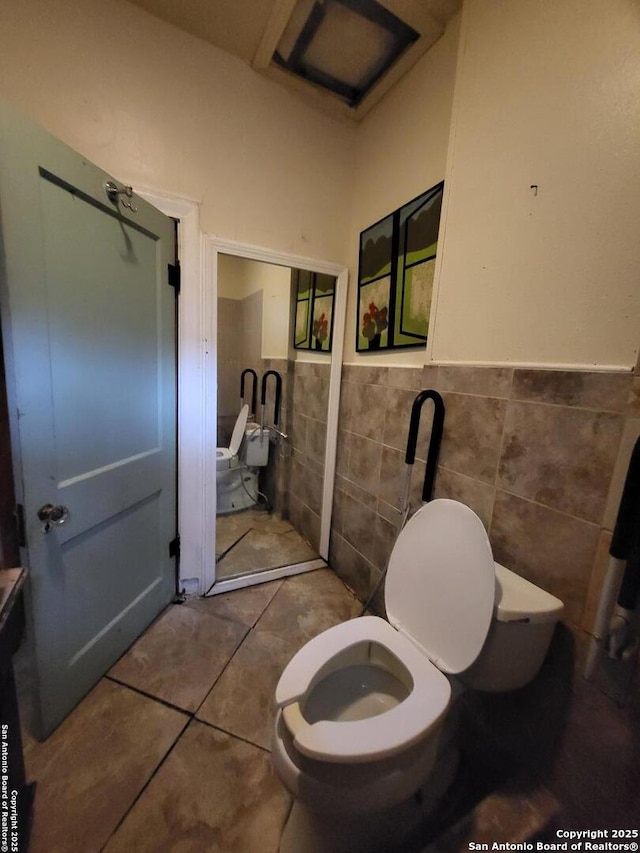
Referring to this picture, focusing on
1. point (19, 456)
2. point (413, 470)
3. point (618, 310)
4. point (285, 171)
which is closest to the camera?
point (618, 310)

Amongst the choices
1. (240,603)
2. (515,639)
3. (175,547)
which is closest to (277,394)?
(175,547)

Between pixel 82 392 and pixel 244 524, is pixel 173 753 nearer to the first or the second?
pixel 82 392

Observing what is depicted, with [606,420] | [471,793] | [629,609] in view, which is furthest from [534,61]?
[471,793]

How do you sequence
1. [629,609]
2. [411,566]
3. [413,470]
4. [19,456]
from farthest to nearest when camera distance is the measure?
[413,470] < [411,566] < [19,456] < [629,609]

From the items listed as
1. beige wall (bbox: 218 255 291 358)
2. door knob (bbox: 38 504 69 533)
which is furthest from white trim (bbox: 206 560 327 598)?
beige wall (bbox: 218 255 291 358)

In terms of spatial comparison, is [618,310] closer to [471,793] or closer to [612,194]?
[612,194]

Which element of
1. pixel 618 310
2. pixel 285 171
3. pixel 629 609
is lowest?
pixel 629 609

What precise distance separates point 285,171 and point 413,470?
1.65m

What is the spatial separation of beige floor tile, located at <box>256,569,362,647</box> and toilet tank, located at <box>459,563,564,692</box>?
2.81 feet

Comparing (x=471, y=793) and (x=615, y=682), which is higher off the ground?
(x=615, y=682)

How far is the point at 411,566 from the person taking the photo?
3.42 feet

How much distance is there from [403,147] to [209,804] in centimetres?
256

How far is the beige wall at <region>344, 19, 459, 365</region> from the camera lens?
1232 mm

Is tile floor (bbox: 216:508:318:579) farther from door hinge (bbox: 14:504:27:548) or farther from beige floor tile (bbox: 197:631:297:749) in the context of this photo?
door hinge (bbox: 14:504:27:548)
